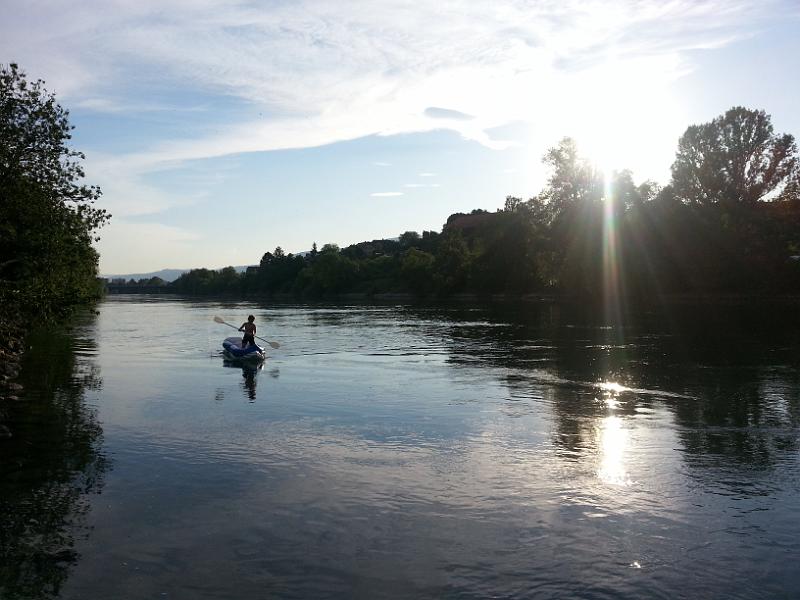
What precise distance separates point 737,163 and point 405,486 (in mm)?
89820

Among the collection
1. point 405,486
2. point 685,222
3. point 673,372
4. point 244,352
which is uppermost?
point 685,222

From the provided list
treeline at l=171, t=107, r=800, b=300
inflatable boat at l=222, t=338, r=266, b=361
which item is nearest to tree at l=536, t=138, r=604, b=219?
treeline at l=171, t=107, r=800, b=300

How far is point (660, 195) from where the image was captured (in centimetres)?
8881

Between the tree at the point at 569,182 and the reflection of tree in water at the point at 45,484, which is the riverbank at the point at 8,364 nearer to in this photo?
the reflection of tree in water at the point at 45,484

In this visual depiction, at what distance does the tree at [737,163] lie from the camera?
3374 inches

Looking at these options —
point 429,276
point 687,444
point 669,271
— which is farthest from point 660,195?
point 687,444

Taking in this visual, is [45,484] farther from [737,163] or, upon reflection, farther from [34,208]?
[737,163]

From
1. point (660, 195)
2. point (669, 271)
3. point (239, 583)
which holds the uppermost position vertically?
point (660, 195)

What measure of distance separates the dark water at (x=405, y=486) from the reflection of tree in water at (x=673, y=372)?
0.16 meters

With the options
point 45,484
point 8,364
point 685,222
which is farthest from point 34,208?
point 685,222

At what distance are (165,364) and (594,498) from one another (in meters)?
24.8

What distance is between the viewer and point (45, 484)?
12281mm

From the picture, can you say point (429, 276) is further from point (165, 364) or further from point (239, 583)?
point (239, 583)

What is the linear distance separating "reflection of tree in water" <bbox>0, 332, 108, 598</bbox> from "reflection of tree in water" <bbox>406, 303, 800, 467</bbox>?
31.7 ft
